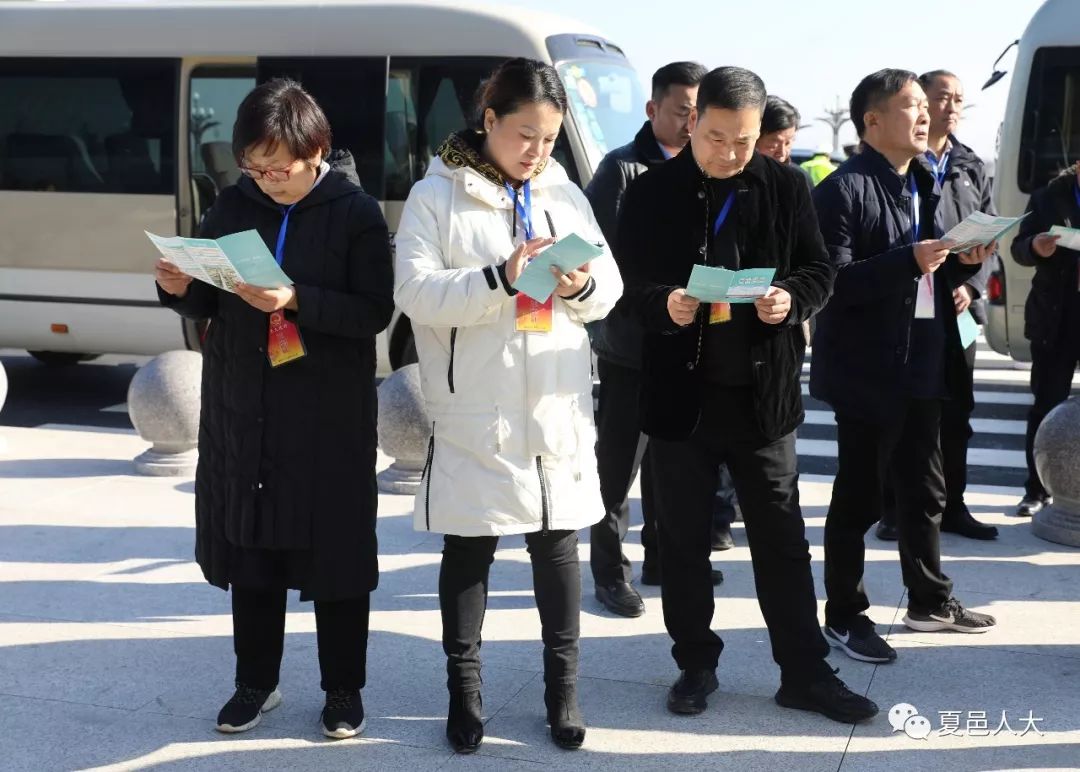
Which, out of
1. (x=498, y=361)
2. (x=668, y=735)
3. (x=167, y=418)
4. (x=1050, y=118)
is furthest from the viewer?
(x=1050, y=118)

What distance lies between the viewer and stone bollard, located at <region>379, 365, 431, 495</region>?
6.98 meters

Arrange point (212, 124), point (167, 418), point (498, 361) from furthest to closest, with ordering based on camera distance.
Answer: point (212, 124) → point (167, 418) → point (498, 361)

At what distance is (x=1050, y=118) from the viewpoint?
33.7 ft

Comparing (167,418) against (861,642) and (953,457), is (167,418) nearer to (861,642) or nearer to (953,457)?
(953,457)

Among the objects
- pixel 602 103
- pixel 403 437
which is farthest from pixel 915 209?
pixel 602 103

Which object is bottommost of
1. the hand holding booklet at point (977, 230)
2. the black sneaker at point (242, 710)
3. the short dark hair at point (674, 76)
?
the black sneaker at point (242, 710)

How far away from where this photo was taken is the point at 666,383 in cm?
389

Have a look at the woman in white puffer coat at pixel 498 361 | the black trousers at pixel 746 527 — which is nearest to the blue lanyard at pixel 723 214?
the woman in white puffer coat at pixel 498 361

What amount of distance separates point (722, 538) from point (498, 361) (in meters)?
2.50

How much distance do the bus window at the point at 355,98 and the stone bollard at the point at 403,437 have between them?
2.90 meters

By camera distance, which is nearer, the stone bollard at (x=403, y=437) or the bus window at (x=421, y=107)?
the stone bollard at (x=403, y=437)

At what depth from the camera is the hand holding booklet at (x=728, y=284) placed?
3471 millimetres

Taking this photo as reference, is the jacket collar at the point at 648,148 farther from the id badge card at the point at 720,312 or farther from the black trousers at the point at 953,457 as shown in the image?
the black trousers at the point at 953,457

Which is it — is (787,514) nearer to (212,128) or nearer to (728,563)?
(728,563)
